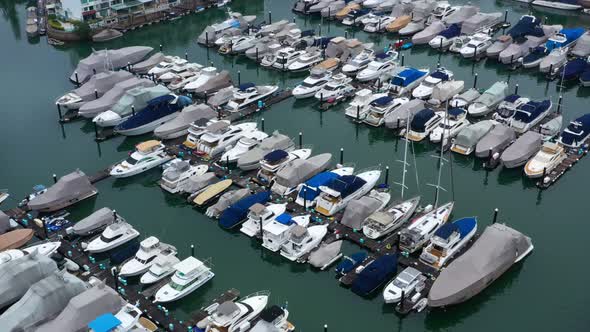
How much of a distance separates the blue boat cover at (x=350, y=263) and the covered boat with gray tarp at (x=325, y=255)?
631 millimetres

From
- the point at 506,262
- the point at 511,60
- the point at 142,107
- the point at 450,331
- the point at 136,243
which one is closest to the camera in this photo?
the point at 450,331

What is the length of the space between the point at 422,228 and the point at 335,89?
73.8 ft

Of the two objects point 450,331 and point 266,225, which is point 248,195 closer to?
point 266,225

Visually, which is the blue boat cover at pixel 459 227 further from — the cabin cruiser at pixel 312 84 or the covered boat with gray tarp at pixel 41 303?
the cabin cruiser at pixel 312 84

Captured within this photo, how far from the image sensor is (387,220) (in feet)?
128

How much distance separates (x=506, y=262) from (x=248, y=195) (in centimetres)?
1735

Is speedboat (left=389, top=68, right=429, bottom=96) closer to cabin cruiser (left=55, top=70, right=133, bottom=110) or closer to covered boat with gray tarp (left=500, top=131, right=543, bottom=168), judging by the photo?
covered boat with gray tarp (left=500, top=131, right=543, bottom=168)

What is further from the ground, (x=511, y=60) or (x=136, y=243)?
(x=511, y=60)

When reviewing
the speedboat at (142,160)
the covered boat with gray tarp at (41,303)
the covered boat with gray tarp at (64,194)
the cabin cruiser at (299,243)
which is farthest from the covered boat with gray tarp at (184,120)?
the covered boat with gray tarp at (41,303)

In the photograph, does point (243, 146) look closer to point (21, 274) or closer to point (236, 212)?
point (236, 212)

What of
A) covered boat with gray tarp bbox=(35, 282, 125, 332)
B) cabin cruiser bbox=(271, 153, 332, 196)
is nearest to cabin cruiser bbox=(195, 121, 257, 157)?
cabin cruiser bbox=(271, 153, 332, 196)

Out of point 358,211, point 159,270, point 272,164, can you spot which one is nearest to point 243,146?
point 272,164

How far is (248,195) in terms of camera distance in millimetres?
42875

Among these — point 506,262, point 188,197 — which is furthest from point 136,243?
point 506,262
